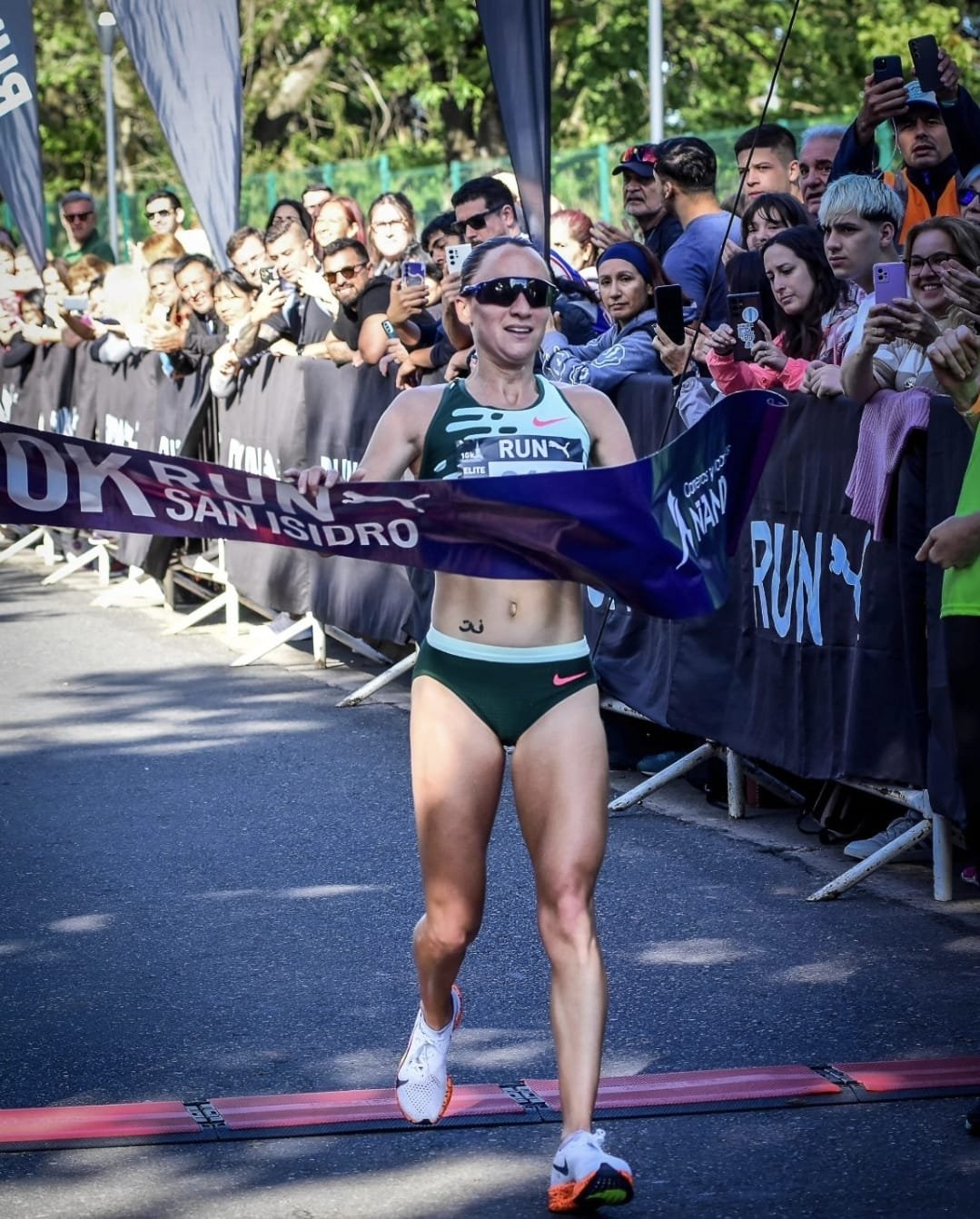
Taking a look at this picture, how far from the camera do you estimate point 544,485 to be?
5.11 metres

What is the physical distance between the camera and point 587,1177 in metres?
4.55

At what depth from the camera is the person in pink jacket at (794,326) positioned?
25.6 ft

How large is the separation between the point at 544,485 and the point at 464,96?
3075 cm

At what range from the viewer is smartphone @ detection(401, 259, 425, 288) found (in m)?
10.7

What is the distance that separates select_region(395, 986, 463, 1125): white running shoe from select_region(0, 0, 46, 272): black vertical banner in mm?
12569

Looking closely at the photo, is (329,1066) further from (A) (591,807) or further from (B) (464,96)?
(B) (464,96)

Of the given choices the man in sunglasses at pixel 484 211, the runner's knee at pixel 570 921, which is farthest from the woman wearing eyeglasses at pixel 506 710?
the man in sunglasses at pixel 484 211

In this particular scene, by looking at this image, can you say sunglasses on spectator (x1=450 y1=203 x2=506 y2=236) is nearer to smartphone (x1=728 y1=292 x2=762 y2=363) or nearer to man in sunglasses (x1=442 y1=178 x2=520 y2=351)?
man in sunglasses (x1=442 y1=178 x2=520 y2=351)

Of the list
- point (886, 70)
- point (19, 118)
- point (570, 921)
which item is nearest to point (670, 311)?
point (886, 70)

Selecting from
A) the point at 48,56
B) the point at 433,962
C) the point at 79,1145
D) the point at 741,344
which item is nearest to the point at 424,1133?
the point at 433,962

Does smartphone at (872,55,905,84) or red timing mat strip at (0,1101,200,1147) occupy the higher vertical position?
smartphone at (872,55,905,84)

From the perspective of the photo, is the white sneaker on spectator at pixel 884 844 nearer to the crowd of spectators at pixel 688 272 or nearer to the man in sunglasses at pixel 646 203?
the crowd of spectators at pixel 688 272

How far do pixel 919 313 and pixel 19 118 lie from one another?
11.8 metres

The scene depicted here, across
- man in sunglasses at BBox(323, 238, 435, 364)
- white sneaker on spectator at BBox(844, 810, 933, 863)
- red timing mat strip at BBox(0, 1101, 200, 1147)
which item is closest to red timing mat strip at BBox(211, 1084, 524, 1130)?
red timing mat strip at BBox(0, 1101, 200, 1147)
